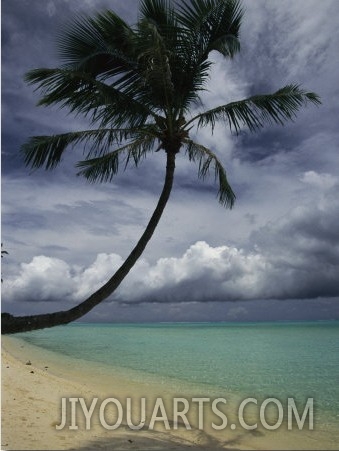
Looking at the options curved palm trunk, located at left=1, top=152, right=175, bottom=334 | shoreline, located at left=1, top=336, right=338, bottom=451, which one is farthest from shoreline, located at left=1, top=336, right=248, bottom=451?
→ curved palm trunk, located at left=1, top=152, right=175, bottom=334

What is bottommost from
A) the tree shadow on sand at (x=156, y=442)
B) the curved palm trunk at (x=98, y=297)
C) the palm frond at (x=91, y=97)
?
the tree shadow on sand at (x=156, y=442)

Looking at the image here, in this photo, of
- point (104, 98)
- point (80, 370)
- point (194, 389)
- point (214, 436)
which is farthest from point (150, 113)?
point (80, 370)

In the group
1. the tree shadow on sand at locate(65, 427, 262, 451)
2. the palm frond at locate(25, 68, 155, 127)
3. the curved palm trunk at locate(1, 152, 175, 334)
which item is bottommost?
the tree shadow on sand at locate(65, 427, 262, 451)

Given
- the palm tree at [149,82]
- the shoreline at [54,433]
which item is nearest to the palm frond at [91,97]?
the palm tree at [149,82]

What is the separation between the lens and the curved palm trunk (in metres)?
4.08

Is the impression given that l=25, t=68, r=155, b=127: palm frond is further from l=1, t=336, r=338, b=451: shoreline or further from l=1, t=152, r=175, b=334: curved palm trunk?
l=1, t=336, r=338, b=451: shoreline

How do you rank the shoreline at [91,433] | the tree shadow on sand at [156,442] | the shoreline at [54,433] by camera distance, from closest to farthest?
1. the shoreline at [54,433]
2. the shoreline at [91,433]
3. the tree shadow on sand at [156,442]

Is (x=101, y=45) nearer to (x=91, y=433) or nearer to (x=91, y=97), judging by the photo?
(x=91, y=97)

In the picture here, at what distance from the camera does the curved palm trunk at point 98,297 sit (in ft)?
13.4

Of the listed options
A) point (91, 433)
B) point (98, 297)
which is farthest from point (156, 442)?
point (98, 297)

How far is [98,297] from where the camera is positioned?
4758mm

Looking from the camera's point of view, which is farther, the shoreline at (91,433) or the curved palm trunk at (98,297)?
the shoreline at (91,433)

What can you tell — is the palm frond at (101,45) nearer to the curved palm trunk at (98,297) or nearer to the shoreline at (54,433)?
the curved palm trunk at (98,297)

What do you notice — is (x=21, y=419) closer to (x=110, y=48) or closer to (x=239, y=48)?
(x=110, y=48)
